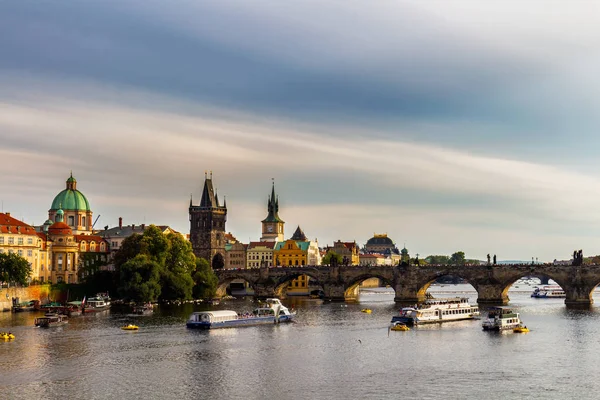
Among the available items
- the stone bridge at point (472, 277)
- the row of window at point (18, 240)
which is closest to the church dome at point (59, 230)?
the row of window at point (18, 240)

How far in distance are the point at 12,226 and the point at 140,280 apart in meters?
26.9

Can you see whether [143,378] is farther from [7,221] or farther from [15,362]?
[7,221]

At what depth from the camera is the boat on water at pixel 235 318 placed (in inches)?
4651

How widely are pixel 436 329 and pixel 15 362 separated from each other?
60962 millimetres

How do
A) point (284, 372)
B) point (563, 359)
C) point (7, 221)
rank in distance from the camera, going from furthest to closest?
point (7, 221)
point (563, 359)
point (284, 372)

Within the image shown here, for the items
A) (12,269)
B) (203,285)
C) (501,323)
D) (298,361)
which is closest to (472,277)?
(203,285)

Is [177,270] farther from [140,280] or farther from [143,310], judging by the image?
[143,310]

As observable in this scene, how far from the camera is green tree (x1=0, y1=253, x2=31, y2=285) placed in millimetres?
139375

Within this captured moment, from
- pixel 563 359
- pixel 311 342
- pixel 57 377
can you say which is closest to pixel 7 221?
pixel 311 342

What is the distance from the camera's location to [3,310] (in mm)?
138000

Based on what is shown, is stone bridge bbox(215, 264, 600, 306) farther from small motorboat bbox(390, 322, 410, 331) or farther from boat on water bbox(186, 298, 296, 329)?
small motorboat bbox(390, 322, 410, 331)

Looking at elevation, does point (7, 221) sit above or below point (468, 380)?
above

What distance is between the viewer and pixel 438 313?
433 ft

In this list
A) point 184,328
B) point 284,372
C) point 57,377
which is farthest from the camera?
point 184,328
